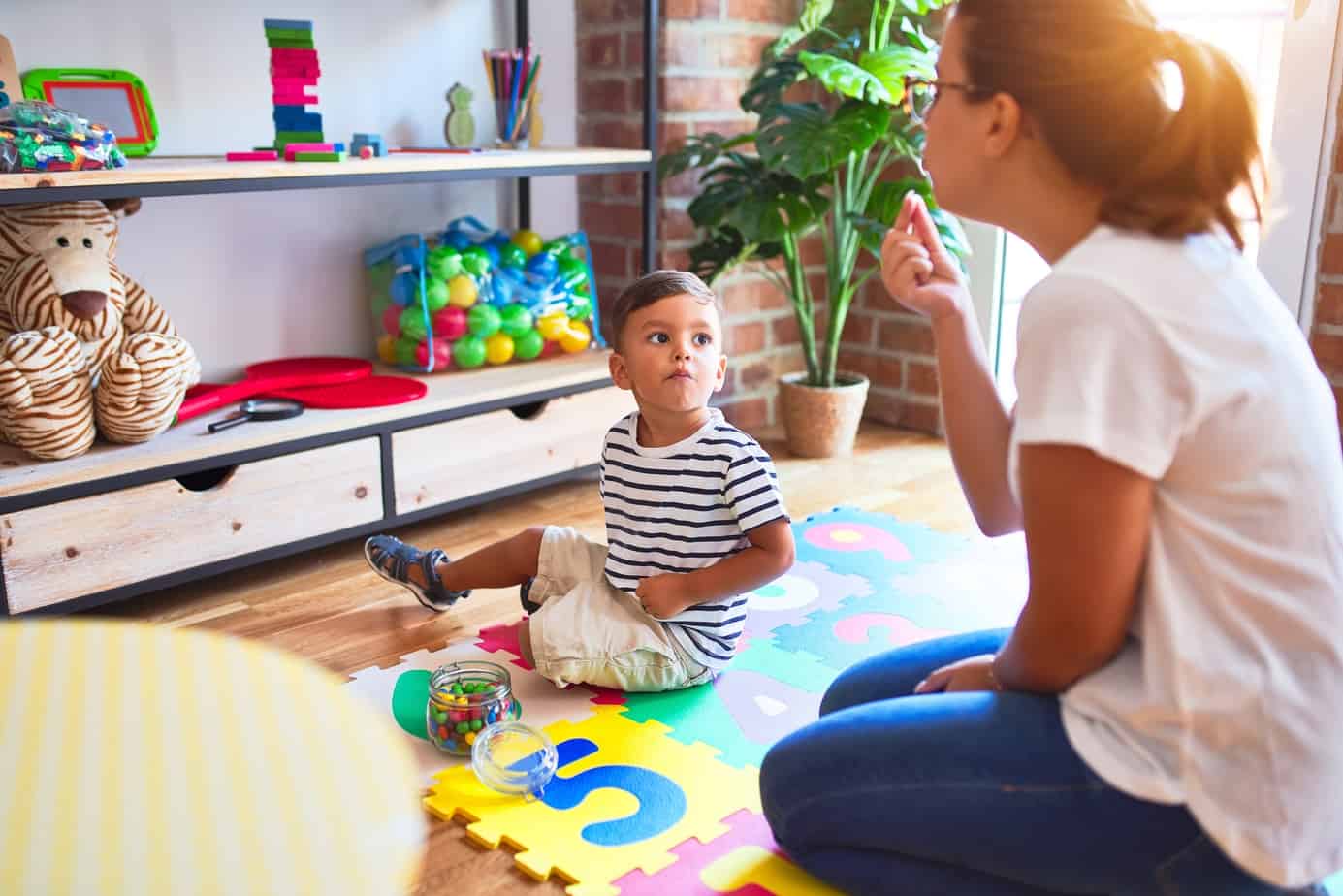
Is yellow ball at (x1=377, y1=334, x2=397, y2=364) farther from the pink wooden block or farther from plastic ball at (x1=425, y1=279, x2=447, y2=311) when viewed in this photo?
the pink wooden block

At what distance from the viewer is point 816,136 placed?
2.51 meters

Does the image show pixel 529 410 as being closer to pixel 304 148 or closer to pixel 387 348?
pixel 387 348

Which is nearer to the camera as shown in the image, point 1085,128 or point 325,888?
point 325,888

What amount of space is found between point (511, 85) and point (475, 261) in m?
0.39

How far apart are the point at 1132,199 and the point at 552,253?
6.08ft

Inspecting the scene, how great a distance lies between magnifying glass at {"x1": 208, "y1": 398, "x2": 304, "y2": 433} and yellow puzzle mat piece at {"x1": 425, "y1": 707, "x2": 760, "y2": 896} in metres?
0.84

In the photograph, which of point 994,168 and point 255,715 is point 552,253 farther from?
point 255,715

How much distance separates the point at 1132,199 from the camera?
3.40ft

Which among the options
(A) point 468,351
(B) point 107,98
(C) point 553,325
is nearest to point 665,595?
(A) point 468,351

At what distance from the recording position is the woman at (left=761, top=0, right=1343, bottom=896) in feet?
3.17

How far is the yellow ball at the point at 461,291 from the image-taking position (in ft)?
8.50

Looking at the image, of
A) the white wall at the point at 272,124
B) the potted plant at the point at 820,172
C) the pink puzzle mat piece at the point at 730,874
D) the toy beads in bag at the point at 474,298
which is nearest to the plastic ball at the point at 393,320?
the toy beads in bag at the point at 474,298

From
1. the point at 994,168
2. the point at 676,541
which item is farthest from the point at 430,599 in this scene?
the point at 994,168

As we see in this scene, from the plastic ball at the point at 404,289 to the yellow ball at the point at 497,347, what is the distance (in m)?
0.18
